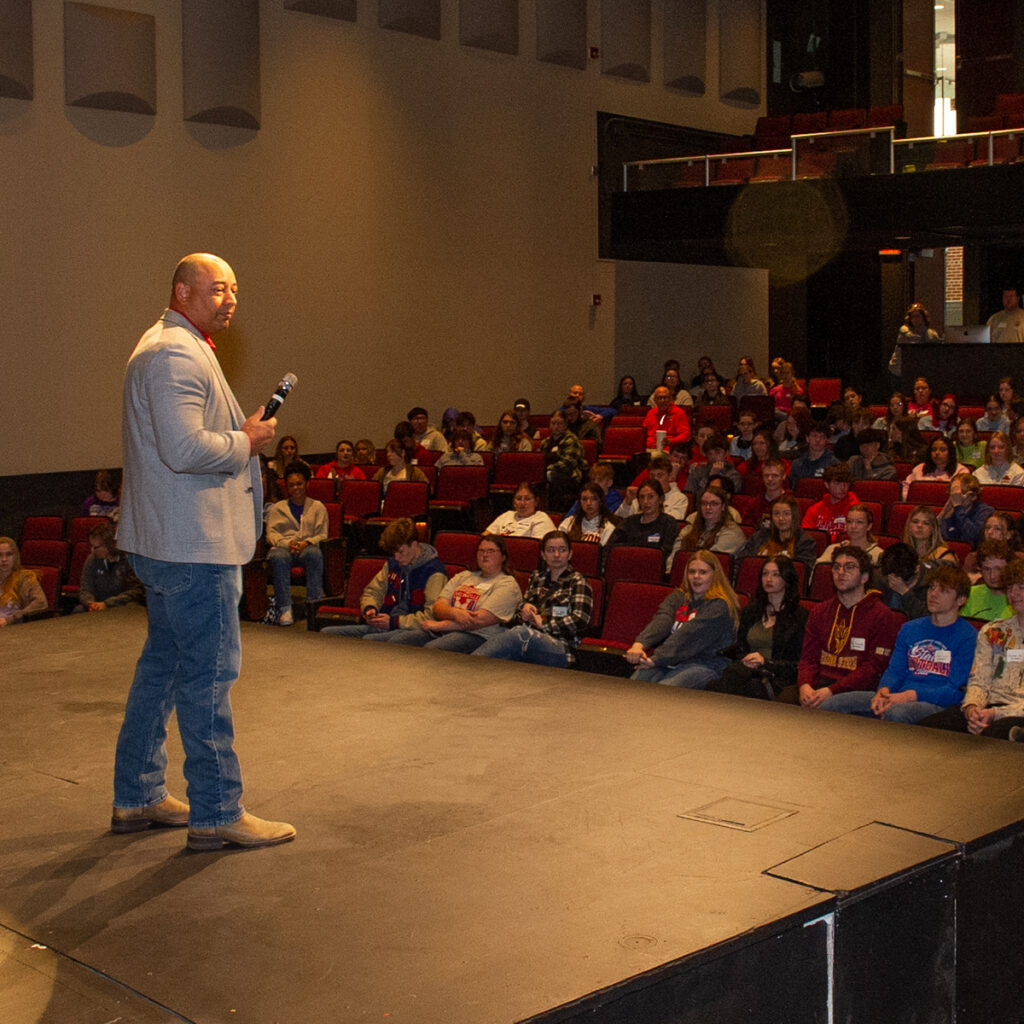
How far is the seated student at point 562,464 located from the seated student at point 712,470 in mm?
753

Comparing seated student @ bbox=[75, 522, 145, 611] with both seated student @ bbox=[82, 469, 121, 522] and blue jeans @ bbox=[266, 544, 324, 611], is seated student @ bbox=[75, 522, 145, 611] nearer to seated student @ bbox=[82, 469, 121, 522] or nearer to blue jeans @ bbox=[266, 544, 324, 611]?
blue jeans @ bbox=[266, 544, 324, 611]

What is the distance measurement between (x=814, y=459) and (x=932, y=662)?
3875 mm

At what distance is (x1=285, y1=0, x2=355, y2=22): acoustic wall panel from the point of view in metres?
9.84

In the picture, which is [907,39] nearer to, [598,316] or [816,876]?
[598,316]

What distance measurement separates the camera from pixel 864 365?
A: 1484cm

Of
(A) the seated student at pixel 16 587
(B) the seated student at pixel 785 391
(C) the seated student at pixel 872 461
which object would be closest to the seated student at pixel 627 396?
(B) the seated student at pixel 785 391

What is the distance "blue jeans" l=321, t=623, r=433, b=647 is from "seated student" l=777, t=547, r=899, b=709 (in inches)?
60.5

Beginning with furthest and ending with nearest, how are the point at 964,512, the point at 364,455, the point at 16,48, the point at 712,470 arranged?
1. the point at 364,455
2. the point at 16,48
3. the point at 712,470
4. the point at 964,512

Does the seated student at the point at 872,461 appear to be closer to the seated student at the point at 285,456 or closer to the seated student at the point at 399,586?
the seated student at the point at 399,586

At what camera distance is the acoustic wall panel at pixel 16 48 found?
322 inches

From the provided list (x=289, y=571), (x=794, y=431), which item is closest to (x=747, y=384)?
(x=794, y=431)

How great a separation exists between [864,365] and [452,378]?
570 centimetres

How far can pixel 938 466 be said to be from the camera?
714 cm

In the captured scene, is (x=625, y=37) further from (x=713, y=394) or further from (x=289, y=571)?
(x=289, y=571)
